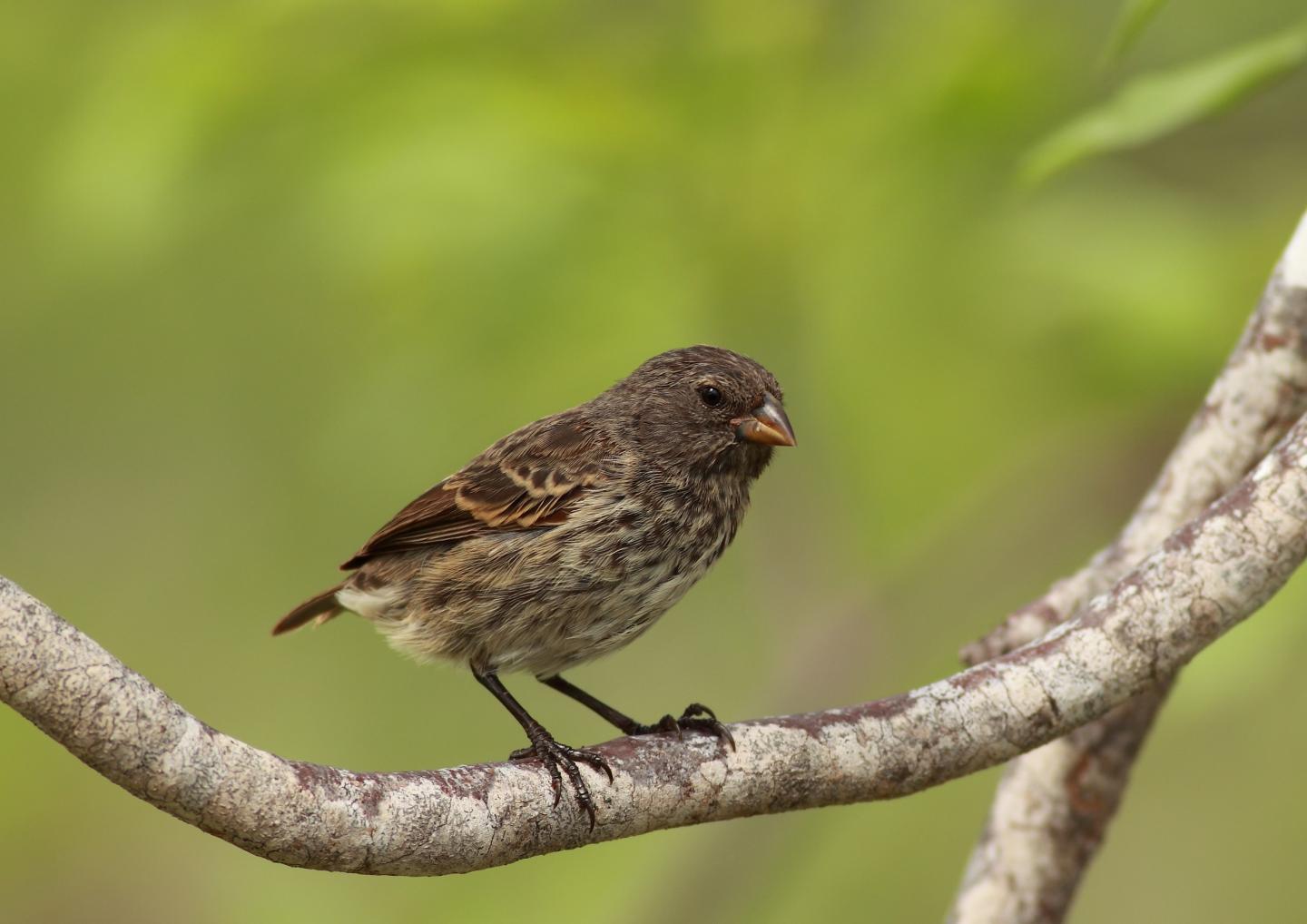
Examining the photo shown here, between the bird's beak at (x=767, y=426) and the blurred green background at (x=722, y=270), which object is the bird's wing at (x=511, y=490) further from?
the bird's beak at (x=767, y=426)

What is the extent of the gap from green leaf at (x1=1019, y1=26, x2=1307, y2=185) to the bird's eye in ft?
3.44

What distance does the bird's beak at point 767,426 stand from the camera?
416 centimetres

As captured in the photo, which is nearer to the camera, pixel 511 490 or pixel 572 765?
pixel 572 765

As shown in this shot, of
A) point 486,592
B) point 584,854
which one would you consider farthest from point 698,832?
point 486,592

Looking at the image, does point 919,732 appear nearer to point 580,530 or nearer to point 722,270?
point 580,530

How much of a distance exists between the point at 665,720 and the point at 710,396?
3.15ft

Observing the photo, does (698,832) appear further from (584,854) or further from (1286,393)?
(1286,393)

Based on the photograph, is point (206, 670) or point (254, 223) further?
point (206, 670)

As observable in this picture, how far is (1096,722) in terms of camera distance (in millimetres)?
4113

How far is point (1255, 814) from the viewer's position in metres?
A: 6.15

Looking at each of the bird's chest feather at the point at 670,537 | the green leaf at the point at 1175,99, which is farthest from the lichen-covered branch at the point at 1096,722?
the bird's chest feather at the point at 670,537

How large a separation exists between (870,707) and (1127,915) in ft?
13.3

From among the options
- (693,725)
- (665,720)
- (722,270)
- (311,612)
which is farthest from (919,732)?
(311,612)

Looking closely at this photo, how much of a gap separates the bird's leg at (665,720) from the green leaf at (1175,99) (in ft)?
5.11
